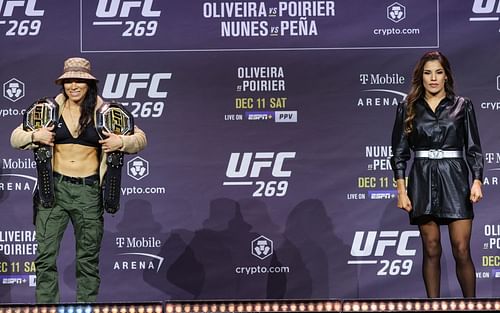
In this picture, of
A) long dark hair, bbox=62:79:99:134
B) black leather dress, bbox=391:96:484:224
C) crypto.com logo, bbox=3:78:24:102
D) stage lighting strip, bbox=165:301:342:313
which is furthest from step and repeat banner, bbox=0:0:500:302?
stage lighting strip, bbox=165:301:342:313

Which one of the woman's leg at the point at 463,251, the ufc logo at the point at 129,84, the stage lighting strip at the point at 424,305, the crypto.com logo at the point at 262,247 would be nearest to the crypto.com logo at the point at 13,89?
the ufc logo at the point at 129,84

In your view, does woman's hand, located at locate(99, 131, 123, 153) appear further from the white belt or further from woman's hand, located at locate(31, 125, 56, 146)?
the white belt

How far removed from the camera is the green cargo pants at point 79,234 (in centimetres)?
548

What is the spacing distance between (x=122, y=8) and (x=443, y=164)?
2.79m

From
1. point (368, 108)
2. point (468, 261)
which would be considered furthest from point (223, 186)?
point (468, 261)

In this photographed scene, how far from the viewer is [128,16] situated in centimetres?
696

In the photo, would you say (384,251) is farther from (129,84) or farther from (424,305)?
(424,305)

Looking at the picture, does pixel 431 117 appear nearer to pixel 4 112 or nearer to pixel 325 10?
pixel 325 10

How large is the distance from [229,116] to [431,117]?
1920mm

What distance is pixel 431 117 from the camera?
542 centimetres

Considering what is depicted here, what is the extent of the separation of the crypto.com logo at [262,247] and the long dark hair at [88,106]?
1.88 meters

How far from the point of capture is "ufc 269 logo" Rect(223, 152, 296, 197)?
692 centimetres

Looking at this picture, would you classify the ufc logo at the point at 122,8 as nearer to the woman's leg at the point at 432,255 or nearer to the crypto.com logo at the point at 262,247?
the crypto.com logo at the point at 262,247

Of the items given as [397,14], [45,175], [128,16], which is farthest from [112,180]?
[397,14]
